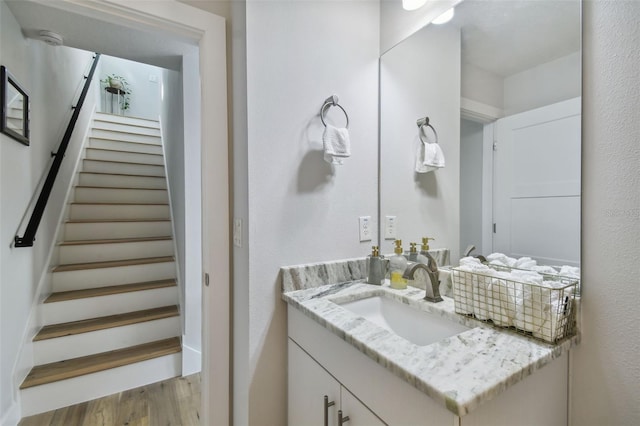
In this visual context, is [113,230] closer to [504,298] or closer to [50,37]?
[50,37]

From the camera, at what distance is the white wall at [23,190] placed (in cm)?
161

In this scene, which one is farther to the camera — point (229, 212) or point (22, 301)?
point (22, 301)

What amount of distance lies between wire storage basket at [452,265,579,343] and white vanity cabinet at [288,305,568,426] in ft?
0.33

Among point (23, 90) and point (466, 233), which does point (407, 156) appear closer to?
point (466, 233)

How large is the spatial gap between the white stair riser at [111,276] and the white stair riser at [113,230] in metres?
0.57

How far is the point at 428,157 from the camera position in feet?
4.23

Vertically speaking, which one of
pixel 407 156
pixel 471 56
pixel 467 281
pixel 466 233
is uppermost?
pixel 471 56

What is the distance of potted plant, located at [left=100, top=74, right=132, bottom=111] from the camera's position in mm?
4907

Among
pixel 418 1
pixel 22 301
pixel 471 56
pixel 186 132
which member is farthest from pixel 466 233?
pixel 22 301

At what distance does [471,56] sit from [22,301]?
2.82 meters

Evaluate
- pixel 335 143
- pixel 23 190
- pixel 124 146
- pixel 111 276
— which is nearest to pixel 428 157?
pixel 335 143

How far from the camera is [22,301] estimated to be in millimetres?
1848

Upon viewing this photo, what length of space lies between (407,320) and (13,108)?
96.3 inches

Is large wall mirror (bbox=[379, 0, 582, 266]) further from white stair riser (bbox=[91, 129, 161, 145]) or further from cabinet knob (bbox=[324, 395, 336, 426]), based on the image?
white stair riser (bbox=[91, 129, 161, 145])
